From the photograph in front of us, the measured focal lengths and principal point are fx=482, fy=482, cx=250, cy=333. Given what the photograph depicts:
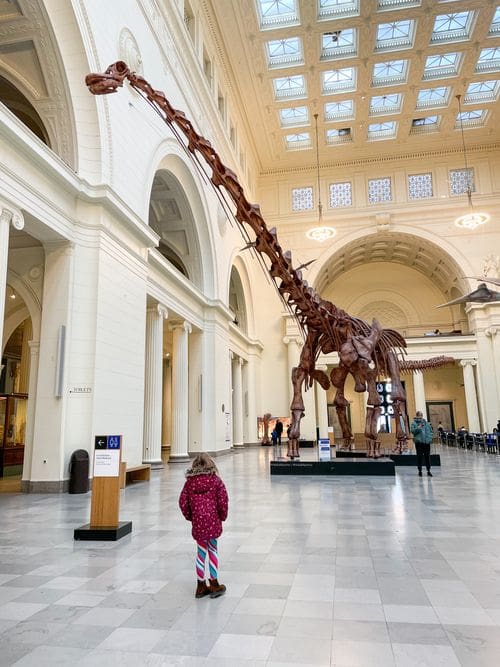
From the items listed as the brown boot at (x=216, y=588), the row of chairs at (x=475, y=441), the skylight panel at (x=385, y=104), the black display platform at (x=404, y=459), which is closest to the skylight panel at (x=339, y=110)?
the skylight panel at (x=385, y=104)

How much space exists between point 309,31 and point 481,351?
16498 mm

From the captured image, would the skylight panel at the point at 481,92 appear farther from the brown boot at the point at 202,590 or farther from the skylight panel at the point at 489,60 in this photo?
the brown boot at the point at 202,590

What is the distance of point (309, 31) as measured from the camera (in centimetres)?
1886

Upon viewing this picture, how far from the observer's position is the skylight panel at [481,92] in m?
22.0

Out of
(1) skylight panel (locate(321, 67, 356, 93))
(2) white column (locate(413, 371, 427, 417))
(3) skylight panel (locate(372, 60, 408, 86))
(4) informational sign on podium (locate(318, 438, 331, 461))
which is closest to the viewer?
(4) informational sign on podium (locate(318, 438, 331, 461))

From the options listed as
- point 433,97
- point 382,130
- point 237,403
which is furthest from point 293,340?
point 433,97

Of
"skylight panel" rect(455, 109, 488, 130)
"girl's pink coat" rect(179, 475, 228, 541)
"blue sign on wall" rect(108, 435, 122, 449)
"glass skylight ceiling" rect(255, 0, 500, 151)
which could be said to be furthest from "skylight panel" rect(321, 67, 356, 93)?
"girl's pink coat" rect(179, 475, 228, 541)

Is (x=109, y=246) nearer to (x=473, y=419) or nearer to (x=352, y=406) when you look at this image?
(x=473, y=419)

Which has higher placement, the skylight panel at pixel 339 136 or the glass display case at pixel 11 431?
the skylight panel at pixel 339 136

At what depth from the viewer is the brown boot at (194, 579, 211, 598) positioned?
3359mm

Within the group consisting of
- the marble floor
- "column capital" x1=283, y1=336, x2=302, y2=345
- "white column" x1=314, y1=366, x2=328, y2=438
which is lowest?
the marble floor

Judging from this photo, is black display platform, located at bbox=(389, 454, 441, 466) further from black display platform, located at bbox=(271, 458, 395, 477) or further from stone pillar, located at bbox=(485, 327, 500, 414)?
stone pillar, located at bbox=(485, 327, 500, 414)

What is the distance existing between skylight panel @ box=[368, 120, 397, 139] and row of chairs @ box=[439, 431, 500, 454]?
15547 mm

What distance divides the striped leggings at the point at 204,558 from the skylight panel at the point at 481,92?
24435mm
